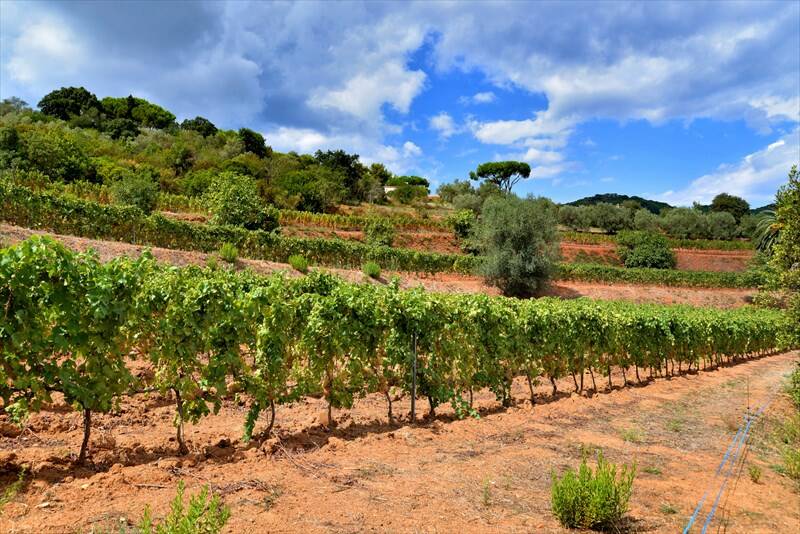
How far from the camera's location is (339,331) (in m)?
7.25

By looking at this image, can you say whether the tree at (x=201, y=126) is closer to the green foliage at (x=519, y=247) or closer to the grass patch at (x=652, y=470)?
the green foliage at (x=519, y=247)

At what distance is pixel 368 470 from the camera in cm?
545

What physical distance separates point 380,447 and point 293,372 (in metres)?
1.66

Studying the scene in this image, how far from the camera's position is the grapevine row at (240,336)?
4.94 m

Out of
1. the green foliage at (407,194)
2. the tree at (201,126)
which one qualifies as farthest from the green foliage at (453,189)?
the tree at (201,126)

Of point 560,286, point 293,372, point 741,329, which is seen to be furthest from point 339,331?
point 560,286

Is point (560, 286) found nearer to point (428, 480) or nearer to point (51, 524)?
point (428, 480)

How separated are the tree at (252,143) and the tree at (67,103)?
77.3 ft

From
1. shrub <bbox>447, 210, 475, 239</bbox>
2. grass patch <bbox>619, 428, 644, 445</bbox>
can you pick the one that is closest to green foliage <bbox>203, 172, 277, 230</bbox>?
shrub <bbox>447, 210, 475, 239</bbox>

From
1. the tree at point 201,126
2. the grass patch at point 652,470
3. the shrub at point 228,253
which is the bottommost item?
the grass patch at point 652,470

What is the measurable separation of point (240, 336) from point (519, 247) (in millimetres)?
32046

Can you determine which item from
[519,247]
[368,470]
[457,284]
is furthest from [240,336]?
[519,247]

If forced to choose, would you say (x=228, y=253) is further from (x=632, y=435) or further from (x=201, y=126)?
(x=201, y=126)

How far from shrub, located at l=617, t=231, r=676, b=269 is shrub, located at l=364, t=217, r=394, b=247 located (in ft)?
104
